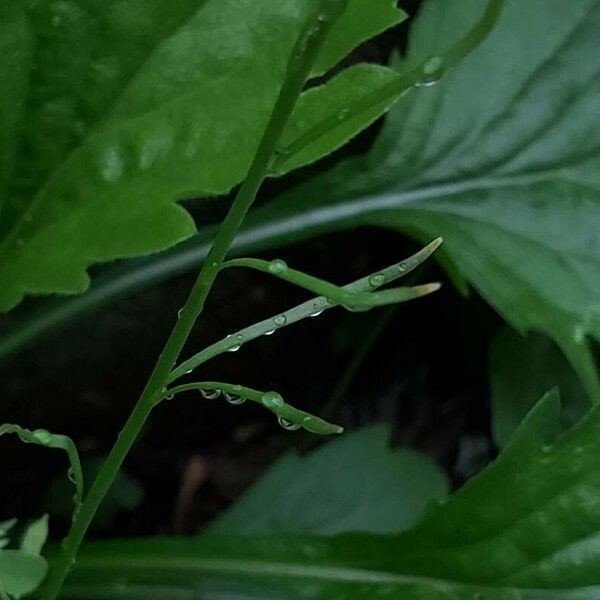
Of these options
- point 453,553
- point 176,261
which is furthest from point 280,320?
point 176,261

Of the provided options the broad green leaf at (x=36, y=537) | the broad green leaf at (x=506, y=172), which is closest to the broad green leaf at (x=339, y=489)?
the broad green leaf at (x=506, y=172)

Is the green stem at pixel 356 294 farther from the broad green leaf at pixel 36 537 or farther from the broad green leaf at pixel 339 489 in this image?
the broad green leaf at pixel 339 489

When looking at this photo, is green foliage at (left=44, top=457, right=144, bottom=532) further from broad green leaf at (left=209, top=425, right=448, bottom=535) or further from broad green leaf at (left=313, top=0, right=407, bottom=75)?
broad green leaf at (left=313, top=0, right=407, bottom=75)

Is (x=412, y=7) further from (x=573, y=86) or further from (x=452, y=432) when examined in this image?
(x=452, y=432)

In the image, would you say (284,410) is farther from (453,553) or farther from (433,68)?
(453,553)

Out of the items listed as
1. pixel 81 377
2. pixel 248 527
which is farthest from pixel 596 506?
pixel 81 377
